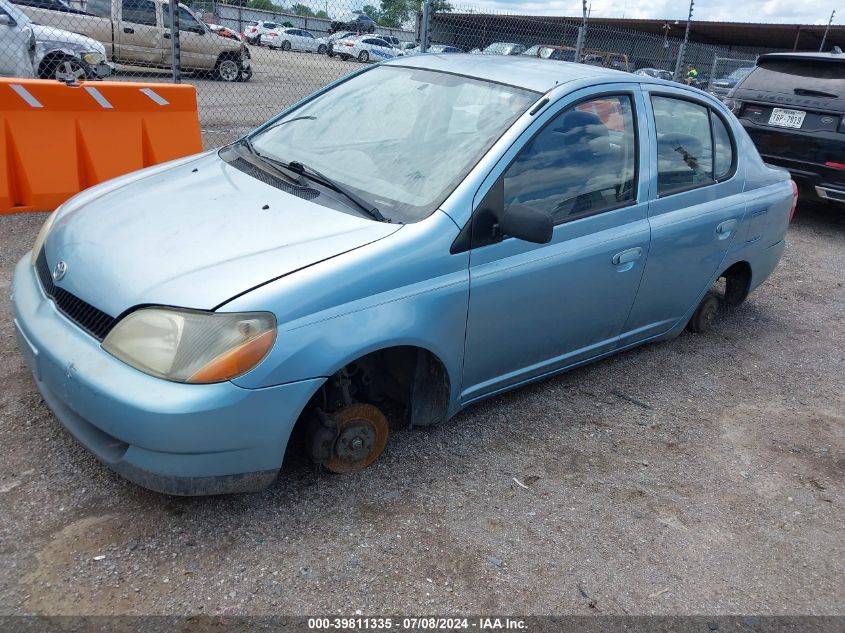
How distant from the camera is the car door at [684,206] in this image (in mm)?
3826

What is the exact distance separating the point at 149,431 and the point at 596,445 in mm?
2097

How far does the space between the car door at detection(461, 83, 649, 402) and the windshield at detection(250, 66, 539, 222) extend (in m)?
0.19

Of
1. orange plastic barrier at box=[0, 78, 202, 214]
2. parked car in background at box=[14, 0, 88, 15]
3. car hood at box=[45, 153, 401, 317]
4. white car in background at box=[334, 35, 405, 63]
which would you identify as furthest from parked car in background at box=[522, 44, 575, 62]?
car hood at box=[45, 153, 401, 317]

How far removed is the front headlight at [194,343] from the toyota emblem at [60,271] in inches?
20.3

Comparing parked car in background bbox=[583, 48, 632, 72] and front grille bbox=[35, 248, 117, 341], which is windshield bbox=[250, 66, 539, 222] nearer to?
front grille bbox=[35, 248, 117, 341]

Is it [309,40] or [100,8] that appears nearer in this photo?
[100,8]

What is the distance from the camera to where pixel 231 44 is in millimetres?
16203

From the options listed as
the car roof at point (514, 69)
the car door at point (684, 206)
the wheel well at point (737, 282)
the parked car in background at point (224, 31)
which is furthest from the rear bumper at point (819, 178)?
the parked car in background at point (224, 31)

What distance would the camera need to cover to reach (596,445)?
350 centimetres

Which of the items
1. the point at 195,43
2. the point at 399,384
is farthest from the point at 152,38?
the point at 399,384

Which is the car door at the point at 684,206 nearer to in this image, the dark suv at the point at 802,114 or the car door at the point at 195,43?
the dark suv at the point at 802,114

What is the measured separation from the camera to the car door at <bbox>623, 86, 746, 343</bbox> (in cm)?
383

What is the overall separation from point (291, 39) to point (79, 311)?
74.2ft

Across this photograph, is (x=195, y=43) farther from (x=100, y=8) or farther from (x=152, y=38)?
(x=100, y=8)
